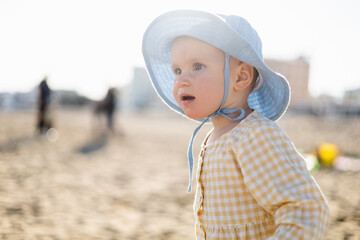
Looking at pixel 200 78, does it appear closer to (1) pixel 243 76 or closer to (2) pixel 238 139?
(1) pixel 243 76

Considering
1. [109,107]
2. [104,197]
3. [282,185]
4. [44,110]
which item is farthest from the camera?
[109,107]

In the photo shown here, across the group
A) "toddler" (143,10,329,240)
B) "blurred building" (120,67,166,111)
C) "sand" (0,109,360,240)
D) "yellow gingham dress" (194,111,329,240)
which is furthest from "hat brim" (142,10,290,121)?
"blurred building" (120,67,166,111)

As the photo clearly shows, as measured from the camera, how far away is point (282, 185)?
1131mm

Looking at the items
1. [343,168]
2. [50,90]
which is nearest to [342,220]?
[343,168]

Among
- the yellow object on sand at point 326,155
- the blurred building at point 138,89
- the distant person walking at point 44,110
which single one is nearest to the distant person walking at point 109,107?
the distant person walking at point 44,110

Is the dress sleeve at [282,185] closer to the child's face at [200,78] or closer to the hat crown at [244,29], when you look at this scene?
the child's face at [200,78]

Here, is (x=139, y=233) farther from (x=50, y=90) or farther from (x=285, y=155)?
(x=50, y=90)

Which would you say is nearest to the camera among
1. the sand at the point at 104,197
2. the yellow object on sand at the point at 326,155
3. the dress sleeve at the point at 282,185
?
the dress sleeve at the point at 282,185

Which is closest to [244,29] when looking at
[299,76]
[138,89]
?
[138,89]

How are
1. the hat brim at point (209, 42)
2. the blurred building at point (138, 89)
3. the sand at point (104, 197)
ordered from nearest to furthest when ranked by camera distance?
the hat brim at point (209, 42) → the sand at point (104, 197) → the blurred building at point (138, 89)

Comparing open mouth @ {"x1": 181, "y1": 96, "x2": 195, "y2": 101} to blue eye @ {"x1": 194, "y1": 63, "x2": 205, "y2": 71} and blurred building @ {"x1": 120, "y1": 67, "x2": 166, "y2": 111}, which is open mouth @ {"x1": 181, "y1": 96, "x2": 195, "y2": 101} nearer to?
blue eye @ {"x1": 194, "y1": 63, "x2": 205, "y2": 71}

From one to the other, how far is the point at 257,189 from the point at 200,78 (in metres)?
0.52

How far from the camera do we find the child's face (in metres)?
1.38

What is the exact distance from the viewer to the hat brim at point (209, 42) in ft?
4.38
